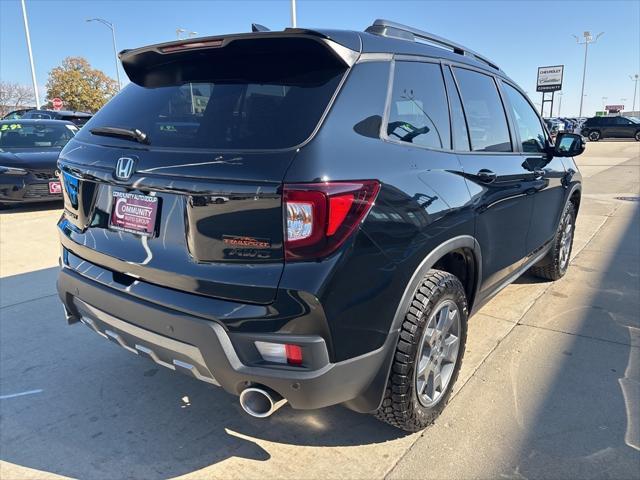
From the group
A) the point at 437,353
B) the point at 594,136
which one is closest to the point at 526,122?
the point at 437,353

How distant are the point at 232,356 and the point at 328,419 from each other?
101 centimetres

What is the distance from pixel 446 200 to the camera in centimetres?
239

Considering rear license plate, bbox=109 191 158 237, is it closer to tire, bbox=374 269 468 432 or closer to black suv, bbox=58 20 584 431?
black suv, bbox=58 20 584 431

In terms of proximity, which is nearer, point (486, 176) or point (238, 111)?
point (238, 111)

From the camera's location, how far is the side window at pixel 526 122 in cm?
366

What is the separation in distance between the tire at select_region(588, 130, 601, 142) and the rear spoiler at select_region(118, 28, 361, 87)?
4200 cm

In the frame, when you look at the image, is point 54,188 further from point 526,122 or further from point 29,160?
point 526,122

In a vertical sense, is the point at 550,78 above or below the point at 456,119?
above

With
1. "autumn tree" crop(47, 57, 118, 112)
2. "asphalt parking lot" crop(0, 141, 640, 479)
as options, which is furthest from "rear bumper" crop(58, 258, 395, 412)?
"autumn tree" crop(47, 57, 118, 112)

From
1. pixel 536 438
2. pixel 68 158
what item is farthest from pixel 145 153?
pixel 536 438

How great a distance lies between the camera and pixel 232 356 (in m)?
1.89

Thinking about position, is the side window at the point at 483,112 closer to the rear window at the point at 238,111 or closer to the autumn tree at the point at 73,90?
the rear window at the point at 238,111

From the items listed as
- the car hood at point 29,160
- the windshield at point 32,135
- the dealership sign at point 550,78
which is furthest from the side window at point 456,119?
the dealership sign at point 550,78

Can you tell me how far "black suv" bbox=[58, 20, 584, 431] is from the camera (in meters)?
1.83
